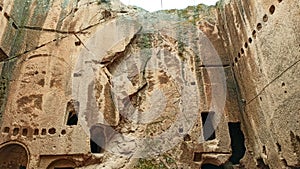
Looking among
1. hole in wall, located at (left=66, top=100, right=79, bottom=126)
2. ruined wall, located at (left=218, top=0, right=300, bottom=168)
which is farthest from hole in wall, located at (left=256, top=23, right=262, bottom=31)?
hole in wall, located at (left=66, top=100, right=79, bottom=126)

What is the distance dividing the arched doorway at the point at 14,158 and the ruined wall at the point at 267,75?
8.96 m

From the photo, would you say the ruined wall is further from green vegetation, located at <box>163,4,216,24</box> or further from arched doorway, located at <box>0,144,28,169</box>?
arched doorway, located at <box>0,144,28,169</box>

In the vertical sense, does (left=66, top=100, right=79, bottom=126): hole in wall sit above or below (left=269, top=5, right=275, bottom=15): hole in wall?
below

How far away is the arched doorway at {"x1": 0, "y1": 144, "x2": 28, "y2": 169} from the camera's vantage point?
38.6 ft

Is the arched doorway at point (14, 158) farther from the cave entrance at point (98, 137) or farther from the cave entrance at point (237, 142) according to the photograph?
the cave entrance at point (237, 142)

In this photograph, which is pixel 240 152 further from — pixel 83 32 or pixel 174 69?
pixel 83 32

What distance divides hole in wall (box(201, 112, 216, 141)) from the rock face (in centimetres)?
5

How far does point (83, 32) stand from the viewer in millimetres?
14359

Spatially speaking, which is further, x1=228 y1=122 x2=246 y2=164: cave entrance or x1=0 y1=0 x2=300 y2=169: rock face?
x1=228 y1=122 x2=246 y2=164: cave entrance

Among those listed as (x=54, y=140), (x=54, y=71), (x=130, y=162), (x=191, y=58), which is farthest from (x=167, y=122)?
(x=54, y=71)

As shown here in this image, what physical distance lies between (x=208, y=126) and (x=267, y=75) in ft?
11.9

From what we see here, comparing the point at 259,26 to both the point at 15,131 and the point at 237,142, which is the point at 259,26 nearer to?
the point at 237,142

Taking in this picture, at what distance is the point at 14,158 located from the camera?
11.9 meters

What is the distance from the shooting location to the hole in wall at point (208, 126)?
485 inches
